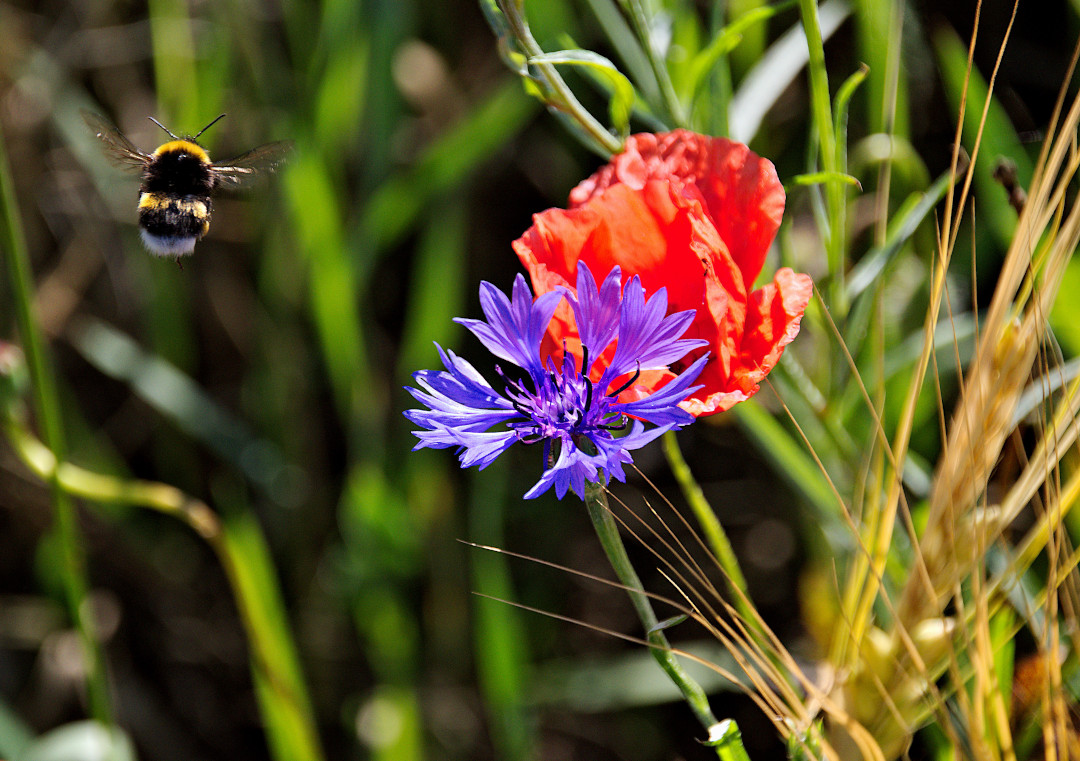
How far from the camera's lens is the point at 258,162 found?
0.76 meters

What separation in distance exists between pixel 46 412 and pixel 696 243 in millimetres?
555

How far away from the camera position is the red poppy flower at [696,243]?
47 centimetres

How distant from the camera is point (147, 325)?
4.36 feet

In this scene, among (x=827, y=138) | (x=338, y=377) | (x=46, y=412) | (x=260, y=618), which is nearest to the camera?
(x=827, y=138)

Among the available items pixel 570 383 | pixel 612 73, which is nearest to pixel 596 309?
pixel 570 383

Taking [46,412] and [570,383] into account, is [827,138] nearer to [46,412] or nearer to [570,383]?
[570,383]

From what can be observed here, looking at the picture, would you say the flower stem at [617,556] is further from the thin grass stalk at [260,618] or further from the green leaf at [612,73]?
the thin grass stalk at [260,618]

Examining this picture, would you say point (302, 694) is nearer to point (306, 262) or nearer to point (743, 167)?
point (306, 262)

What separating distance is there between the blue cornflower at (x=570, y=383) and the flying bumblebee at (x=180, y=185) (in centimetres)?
39

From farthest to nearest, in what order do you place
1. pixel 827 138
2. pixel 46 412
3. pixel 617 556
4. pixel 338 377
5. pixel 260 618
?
pixel 338 377, pixel 260 618, pixel 46 412, pixel 827 138, pixel 617 556

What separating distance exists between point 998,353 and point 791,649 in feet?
2.05

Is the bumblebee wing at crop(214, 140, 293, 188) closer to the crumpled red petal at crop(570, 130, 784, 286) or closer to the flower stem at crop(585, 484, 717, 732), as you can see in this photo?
the crumpled red petal at crop(570, 130, 784, 286)

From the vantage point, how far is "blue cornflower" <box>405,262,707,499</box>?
44cm

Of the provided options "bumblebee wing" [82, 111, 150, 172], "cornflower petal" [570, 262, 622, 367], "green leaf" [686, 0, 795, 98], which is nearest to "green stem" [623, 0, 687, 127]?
"green leaf" [686, 0, 795, 98]
